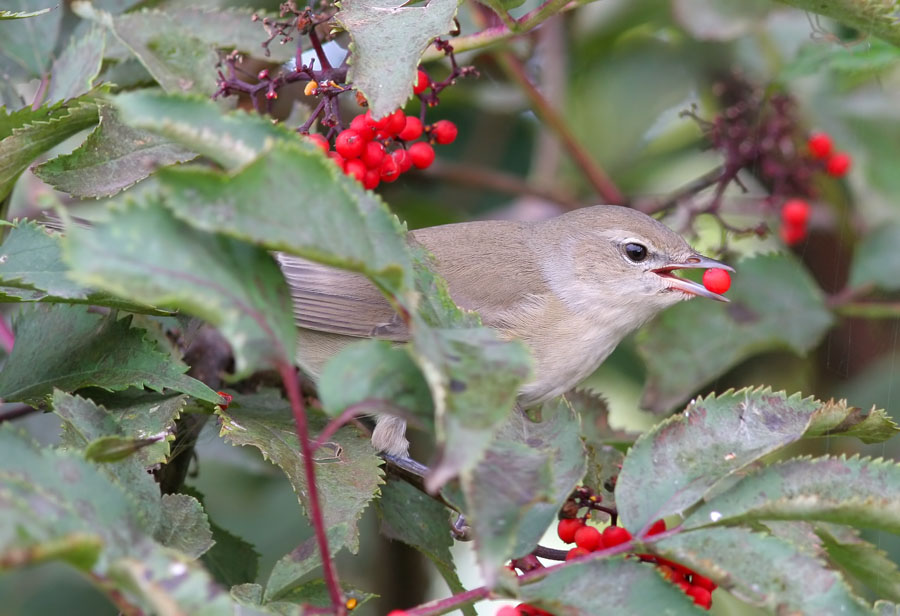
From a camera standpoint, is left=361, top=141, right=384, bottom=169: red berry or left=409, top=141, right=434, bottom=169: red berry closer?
left=361, top=141, right=384, bottom=169: red berry

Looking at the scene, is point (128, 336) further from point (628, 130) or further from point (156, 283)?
point (628, 130)

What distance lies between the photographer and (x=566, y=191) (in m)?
3.83

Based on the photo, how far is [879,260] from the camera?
3160 millimetres

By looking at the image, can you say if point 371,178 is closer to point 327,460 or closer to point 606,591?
point 327,460

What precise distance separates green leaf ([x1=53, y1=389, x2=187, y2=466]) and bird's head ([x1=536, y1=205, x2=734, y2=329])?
1.36 m

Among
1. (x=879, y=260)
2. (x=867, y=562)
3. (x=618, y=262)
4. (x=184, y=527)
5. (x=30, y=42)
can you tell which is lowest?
(x=879, y=260)

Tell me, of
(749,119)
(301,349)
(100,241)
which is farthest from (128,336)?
(749,119)

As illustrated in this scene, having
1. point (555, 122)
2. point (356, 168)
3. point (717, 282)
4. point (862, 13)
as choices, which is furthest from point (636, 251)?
point (356, 168)

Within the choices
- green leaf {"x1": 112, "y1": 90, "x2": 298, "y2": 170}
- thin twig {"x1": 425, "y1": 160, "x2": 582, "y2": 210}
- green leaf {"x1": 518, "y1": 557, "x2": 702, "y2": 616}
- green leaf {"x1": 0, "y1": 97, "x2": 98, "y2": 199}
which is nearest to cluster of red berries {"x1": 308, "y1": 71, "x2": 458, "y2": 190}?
green leaf {"x1": 0, "y1": 97, "x2": 98, "y2": 199}

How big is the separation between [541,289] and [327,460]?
1.24 metres

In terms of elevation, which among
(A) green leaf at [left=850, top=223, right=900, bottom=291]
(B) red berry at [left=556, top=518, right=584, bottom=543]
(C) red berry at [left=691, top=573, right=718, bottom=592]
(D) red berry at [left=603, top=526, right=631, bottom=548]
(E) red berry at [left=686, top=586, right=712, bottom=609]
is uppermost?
(D) red berry at [left=603, top=526, right=631, bottom=548]

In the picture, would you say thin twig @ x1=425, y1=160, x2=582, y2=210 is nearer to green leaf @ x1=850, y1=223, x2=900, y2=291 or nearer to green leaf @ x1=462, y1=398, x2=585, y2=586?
green leaf @ x1=850, y1=223, x2=900, y2=291

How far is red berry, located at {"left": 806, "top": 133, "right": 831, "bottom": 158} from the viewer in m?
3.35

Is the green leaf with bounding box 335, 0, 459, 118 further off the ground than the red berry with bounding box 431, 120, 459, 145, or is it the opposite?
the green leaf with bounding box 335, 0, 459, 118
